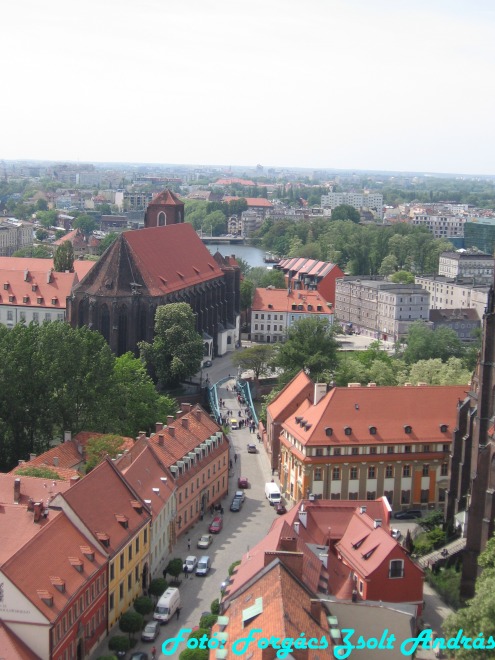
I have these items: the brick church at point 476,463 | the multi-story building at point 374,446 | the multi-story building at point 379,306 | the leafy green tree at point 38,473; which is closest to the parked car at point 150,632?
the leafy green tree at point 38,473

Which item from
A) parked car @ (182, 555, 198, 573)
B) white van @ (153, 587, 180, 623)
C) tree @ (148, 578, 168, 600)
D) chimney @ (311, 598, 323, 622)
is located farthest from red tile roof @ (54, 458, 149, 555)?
chimney @ (311, 598, 323, 622)

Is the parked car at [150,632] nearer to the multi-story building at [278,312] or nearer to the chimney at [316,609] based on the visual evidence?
the chimney at [316,609]

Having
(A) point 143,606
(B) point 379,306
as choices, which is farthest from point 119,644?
(B) point 379,306

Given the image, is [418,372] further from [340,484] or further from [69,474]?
[69,474]

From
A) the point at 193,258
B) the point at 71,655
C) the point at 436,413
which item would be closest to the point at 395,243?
the point at 193,258

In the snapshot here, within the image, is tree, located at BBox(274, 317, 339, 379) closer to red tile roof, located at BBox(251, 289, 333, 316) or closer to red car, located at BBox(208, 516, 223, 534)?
red car, located at BBox(208, 516, 223, 534)

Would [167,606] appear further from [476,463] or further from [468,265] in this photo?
[468,265]

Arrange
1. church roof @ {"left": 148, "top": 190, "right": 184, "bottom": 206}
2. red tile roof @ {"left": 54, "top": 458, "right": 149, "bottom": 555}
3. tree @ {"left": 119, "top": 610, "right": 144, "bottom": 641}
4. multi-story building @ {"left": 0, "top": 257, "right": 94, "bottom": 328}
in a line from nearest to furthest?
tree @ {"left": 119, "top": 610, "right": 144, "bottom": 641} < red tile roof @ {"left": 54, "top": 458, "right": 149, "bottom": 555} < multi-story building @ {"left": 0, "top": 257, "right": 94, "bottom": 328} < church roof @ {"left": 148, "top": 190, "right": 184, "bottom": 206}
